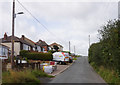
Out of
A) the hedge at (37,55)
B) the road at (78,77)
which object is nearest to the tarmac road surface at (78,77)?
the road at (78,77)

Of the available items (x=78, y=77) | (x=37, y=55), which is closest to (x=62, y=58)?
(x=37, y=55)

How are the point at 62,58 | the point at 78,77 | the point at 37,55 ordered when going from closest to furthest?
the point at 78,77
the point at 62,58
the point at 37,55

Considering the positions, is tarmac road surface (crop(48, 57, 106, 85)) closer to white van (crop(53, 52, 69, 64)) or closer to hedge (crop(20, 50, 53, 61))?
white van (crop(53, 52, 69, 64))

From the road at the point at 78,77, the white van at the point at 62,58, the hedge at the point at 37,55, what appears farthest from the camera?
the hedge at the point at 37,55

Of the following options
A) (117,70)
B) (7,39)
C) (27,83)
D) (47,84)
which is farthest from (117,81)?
(7,39)

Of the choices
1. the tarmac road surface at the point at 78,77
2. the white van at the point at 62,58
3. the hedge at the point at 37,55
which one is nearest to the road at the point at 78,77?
the tarmac road surface at the point at 78,77

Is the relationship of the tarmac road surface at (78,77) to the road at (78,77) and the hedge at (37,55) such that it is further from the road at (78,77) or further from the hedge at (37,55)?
the hedge at (37,55)

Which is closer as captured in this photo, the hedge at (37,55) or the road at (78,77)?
the road at (78,77)

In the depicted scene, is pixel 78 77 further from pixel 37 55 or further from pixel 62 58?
pixel 37 55

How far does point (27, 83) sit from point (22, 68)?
407cm

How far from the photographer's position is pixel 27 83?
9.54 metres

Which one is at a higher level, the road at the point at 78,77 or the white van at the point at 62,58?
the white van at the point at 62,58

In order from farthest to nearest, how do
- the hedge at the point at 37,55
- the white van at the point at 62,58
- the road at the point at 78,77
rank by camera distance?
the hedge at the point at 37,55, the white van at the point at 62,58, the road at the point at 78,77

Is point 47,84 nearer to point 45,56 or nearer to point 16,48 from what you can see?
point 45,56
